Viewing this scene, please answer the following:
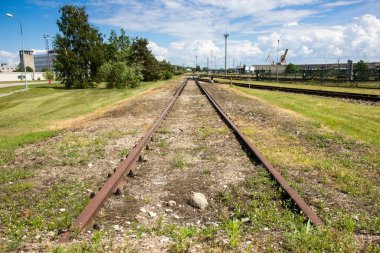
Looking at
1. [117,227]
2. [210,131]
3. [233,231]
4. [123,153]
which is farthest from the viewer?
[210,131]

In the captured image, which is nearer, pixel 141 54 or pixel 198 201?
pixel 198 201

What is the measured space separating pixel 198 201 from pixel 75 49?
47.2 m

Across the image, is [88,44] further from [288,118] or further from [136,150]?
[136,150]

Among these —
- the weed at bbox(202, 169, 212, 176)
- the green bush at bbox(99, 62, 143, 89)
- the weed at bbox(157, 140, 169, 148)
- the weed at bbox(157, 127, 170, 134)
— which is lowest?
the weed at bbox(202, 169, 212, 176)

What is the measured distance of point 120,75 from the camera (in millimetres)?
36438

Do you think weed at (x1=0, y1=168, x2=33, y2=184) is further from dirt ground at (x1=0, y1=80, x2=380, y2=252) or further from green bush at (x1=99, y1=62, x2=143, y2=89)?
green bush at (x1=99, y1=62, x2=143, y2=89)

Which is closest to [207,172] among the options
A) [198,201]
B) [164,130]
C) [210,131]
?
[198,201]

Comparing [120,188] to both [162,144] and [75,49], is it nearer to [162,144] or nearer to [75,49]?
[162,144]

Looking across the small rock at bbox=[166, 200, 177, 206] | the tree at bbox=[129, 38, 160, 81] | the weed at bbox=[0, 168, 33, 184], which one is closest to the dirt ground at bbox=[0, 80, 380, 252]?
the small rock at bbox=[166, 200, 177, 206]

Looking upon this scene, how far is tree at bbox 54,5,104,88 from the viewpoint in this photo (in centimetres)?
4497

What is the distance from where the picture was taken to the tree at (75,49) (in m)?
45.0

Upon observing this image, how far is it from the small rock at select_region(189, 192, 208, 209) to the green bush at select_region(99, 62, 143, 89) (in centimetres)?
3351

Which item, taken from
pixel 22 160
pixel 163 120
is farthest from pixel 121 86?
pixel 22 160

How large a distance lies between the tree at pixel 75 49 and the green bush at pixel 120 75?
961cm
